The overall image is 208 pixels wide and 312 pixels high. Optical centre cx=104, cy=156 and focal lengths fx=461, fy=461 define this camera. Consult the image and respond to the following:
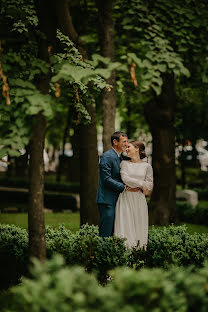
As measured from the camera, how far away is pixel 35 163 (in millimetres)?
5555

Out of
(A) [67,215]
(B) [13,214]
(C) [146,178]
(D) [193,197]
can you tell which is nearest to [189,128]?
(D) [193,197]

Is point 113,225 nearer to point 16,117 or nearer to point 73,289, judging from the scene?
point 16,117

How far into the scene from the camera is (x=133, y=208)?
7.66m

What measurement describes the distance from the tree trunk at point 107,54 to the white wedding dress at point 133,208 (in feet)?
7.51

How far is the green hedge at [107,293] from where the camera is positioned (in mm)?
3414

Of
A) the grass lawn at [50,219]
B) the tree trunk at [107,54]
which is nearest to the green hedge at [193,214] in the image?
the grass lawn at [50,219]

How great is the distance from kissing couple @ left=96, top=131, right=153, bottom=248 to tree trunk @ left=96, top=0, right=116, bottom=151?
7.02ft

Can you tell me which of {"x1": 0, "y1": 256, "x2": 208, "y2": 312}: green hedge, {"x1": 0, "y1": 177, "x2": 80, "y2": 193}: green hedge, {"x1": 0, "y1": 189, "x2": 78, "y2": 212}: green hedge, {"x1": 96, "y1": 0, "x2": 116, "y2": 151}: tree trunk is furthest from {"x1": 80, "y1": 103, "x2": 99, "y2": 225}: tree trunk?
{"x1": 0, "y1": 177, "x2": 80, "y2": 193}: green hedge

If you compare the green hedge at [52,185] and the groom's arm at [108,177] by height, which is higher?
the groom's arm at [108,177]

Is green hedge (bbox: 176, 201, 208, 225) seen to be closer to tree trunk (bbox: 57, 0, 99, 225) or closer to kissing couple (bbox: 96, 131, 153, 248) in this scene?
tree trunk (bbox: 57, 0, 99, 225)

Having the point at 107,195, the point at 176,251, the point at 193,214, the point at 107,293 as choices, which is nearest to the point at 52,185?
the point at 193,214

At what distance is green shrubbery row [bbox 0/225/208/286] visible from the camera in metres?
6.67

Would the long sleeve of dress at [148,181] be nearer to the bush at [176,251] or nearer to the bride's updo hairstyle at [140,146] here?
the bride's updo hairstyle at [140,146]

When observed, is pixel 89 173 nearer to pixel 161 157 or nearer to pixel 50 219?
pixel 161 157
